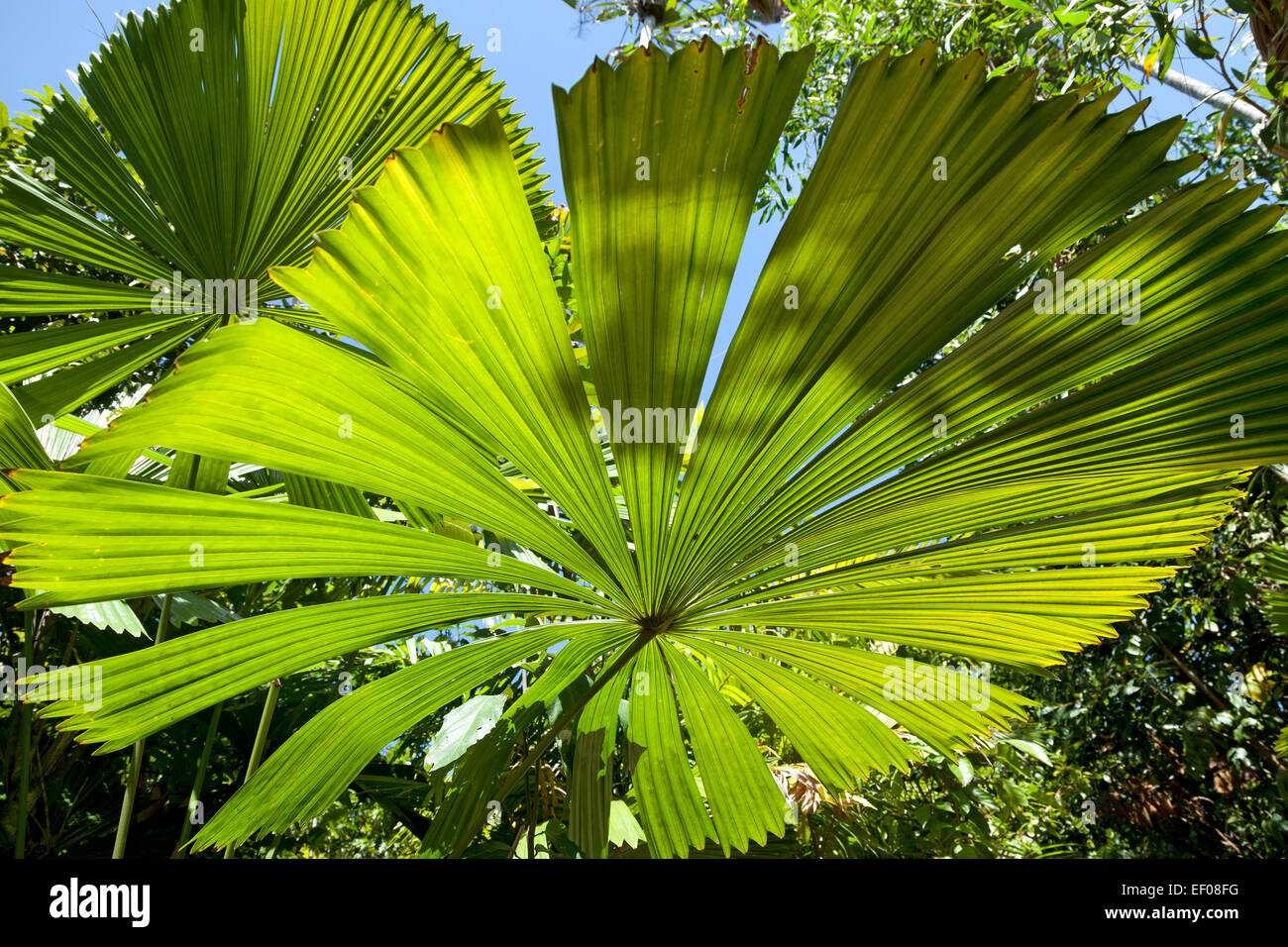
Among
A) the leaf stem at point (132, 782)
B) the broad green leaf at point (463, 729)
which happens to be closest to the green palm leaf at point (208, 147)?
the leaf stem at point (132, 782)

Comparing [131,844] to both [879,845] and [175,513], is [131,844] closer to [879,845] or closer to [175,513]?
[175,513]

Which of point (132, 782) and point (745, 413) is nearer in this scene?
point (745, 413)

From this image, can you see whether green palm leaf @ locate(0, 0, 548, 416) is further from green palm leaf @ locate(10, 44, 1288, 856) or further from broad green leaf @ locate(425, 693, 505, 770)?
broad green leaf @ locate(425, 693, 505, 770)

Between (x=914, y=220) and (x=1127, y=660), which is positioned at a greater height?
(x=914, y=220)

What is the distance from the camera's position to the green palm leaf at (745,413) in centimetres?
80

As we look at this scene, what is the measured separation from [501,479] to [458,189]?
34 centimetres

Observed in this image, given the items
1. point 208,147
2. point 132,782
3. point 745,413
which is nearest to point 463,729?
point 132,782

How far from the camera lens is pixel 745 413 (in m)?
0.96

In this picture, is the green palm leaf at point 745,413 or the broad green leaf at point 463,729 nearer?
the green palm leaf at point 745,413

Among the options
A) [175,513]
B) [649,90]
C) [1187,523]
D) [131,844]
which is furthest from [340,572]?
[131,844]

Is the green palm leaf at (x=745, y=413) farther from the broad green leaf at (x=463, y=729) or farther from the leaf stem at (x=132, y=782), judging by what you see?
the leaf stem at (x=132, y=782)

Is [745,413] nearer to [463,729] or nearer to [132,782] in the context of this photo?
[463,729]

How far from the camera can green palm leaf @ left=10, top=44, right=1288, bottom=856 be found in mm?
804
